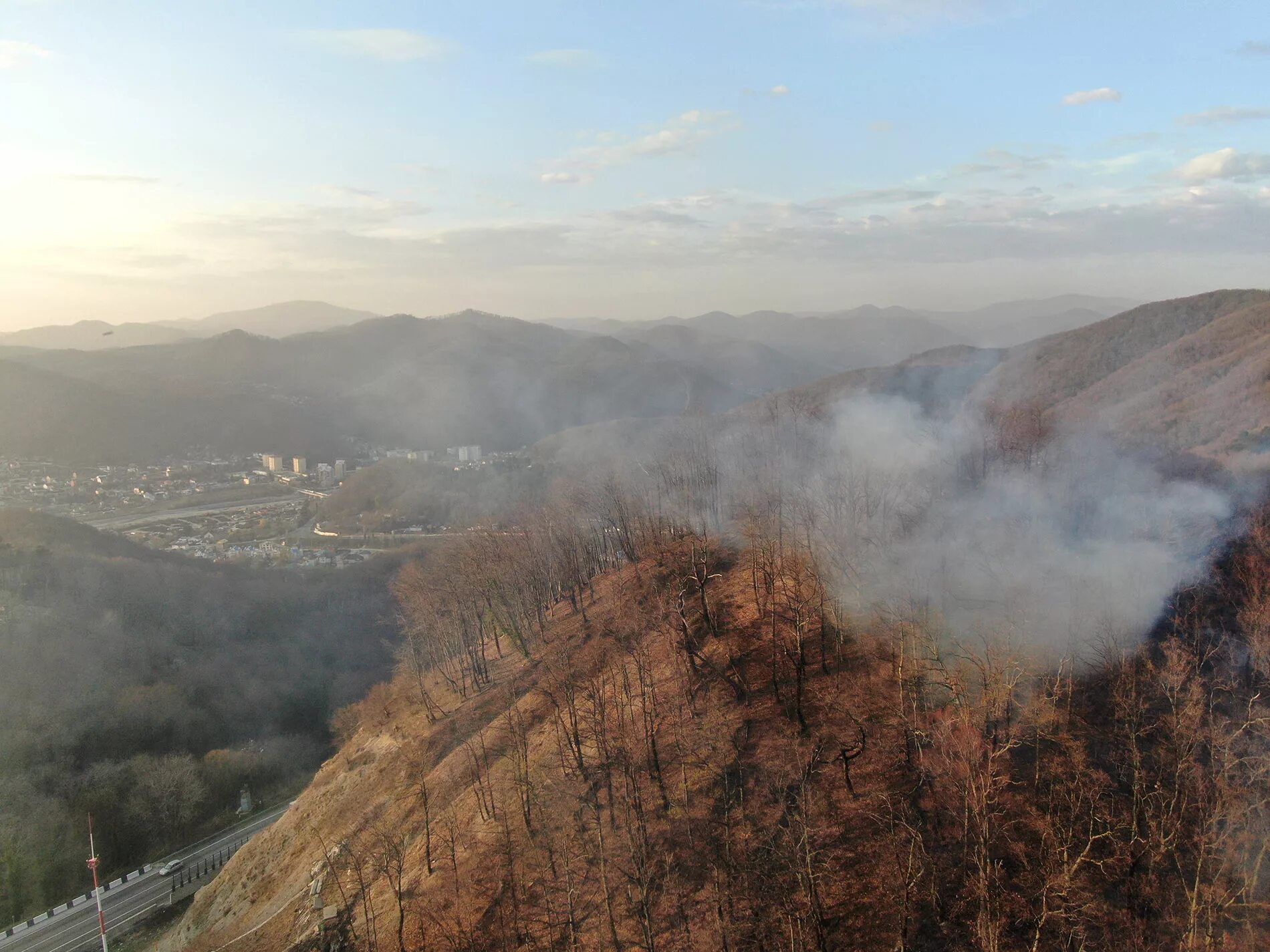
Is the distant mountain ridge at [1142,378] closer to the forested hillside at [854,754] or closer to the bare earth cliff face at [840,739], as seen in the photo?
the bare earth cliff face at [840,739]

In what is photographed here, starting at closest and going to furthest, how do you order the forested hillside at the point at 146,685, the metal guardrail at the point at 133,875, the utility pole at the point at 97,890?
the utility pole at the point at 97,890 < the metal guardrail at the point at 133,875 < the forested hillside at the point at 146,685

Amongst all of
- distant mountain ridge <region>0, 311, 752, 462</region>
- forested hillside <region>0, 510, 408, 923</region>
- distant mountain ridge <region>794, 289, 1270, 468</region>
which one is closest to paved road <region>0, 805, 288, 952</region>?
forested hillside <region>0, 510, 408, 923</region>

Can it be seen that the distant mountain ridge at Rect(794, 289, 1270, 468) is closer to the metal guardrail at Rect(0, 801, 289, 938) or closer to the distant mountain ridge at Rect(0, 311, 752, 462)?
the distant mountain ridge at Rect(0, 311, 752, 462)

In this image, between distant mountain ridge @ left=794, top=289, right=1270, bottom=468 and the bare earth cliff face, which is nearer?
the bare earth cliff face

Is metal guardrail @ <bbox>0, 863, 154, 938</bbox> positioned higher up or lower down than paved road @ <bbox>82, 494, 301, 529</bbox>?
lower down

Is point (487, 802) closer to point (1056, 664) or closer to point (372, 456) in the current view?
point (1056, 664)

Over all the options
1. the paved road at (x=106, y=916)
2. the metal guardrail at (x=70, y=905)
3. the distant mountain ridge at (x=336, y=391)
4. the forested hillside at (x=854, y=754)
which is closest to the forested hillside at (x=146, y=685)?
the metal guardrail at (x=70, y=905)

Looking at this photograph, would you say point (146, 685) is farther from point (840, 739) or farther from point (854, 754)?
point (854, 754)
